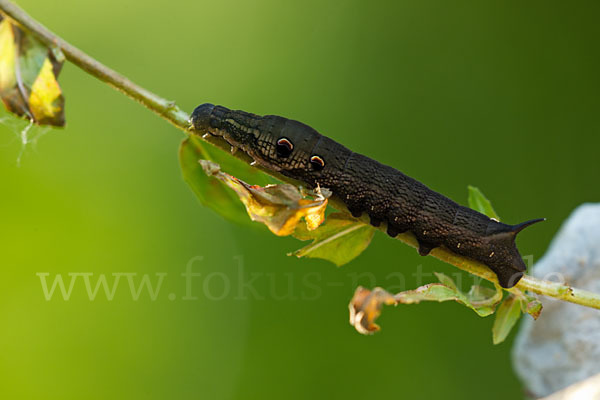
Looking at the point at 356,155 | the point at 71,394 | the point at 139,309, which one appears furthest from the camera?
the point at 139,309

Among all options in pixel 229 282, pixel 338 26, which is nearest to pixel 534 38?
pixel 338 26

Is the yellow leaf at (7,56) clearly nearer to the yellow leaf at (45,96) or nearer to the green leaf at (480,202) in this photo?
the yellow leaf at (45,96)

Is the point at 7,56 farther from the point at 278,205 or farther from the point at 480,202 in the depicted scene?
the point at 480,202

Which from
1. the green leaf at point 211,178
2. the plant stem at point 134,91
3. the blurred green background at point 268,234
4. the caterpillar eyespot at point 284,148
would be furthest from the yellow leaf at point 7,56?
the blurred green background at point 268,234

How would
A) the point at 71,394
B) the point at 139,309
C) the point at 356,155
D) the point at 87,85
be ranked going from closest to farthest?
the point at 356,155
the point at 71,394
the point at 139,309
the point at 87,85

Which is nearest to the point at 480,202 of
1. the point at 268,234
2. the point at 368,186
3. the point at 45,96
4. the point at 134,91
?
the point at 368,186

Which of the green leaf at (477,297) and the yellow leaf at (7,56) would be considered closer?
the yellow leaf at (7,56)

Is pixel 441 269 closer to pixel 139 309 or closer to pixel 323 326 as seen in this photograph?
pixel 323 326
